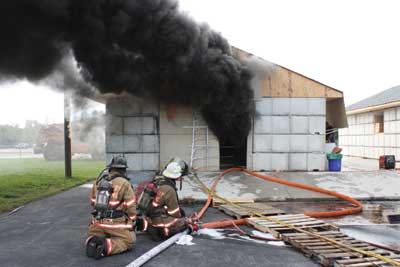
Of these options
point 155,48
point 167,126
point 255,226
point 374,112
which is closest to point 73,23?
point 155,48

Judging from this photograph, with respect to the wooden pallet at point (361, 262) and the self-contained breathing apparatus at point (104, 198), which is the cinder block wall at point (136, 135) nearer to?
the self-contained breathing apparatus at point (104, 198)

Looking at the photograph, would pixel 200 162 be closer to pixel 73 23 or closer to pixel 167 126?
pixel 167 126

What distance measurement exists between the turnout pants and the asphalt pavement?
93 mm

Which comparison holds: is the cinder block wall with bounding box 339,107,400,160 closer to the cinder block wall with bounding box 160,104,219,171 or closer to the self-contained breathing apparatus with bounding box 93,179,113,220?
the cinder block wall with bounding box 160,104,219,171

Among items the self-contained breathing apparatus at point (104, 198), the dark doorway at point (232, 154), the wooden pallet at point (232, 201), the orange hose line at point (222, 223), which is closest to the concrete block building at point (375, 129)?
the dark doorway at point (232, 154)

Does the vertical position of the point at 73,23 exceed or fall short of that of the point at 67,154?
it exceeds it

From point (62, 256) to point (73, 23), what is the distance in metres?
6.39

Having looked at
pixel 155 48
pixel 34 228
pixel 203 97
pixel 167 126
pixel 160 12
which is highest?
pixel 160 12

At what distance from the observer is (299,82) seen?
10.9 meters

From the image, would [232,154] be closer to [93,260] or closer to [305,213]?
[305,213]

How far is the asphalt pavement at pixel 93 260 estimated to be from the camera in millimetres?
4289

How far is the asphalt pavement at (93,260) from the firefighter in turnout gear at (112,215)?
143 millimetres

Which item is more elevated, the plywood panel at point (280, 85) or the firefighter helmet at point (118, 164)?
the plywood panel at point (280, 85)

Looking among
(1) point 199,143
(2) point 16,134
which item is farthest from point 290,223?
(2) point 16,134
